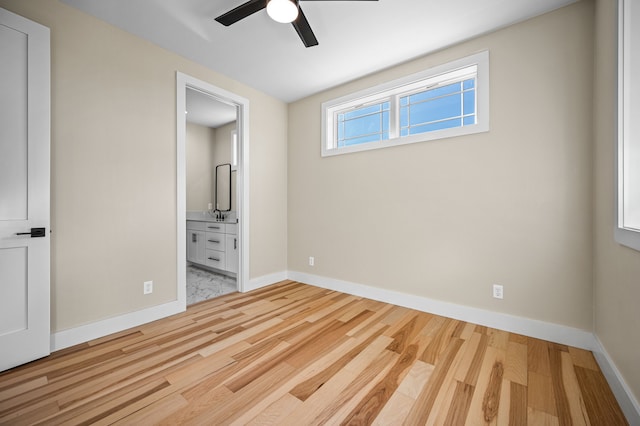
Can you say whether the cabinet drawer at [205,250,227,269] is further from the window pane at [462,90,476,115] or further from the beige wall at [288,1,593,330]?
the window pane at [462,90,476,115]

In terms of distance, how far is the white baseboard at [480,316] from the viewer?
1.91 metres

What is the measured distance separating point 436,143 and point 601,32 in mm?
1187

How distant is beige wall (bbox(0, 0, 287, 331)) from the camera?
1.89m

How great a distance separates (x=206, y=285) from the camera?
346 cm

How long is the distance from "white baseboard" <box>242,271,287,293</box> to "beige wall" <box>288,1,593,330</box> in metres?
1.10

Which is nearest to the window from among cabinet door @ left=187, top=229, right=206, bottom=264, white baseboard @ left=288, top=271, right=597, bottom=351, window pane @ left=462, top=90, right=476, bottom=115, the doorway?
window pane @ left=462, top=90, right=476, bottom=115

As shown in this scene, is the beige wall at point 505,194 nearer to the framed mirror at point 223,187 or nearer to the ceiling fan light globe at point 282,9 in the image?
the ceiling fan light globe at point 282,9

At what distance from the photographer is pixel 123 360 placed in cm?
174

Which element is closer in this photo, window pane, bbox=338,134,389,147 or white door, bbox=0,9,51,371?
white door, bbox=0,9,51,371

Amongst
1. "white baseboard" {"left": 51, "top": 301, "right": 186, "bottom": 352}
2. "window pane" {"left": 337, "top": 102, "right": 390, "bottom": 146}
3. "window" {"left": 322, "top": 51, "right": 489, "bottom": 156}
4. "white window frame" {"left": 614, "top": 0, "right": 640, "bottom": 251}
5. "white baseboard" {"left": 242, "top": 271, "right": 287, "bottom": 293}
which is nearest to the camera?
"white window frame" {"left": 614, "top": 0, "right": 640, "bottom": 251}

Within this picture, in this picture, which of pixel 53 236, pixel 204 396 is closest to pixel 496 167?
pixel 204 396

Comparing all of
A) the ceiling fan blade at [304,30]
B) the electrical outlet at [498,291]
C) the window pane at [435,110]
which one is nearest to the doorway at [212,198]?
the ceiling fan blade at [304,30]

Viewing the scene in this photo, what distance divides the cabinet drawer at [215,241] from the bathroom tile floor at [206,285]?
0.43 metres

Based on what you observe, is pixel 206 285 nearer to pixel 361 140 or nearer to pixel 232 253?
pixel 232 253
